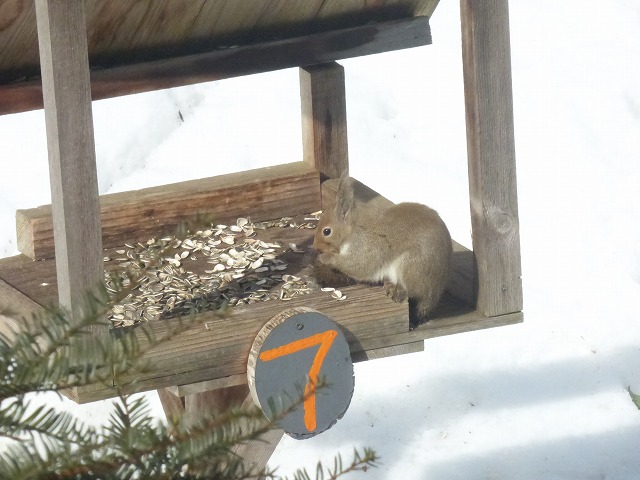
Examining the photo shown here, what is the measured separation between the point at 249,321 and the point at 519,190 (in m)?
4.02

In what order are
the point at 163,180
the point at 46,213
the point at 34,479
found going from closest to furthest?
the point at 34,479, the point at 46,213, the point at 163,180

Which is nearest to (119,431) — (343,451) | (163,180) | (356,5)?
(356,5)

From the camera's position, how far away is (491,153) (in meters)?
3.46

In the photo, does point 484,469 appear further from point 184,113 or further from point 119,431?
point 119,431

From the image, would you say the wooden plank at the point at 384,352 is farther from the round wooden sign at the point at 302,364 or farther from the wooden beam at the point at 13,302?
the wooden beam at the point at 13,302

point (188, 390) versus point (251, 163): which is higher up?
point (251, 163)

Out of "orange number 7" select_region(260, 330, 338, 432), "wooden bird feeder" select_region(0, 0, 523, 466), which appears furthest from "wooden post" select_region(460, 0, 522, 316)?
"orange number 7" select_region(260, 330, 338, 432)

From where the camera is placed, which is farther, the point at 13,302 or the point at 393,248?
the point at 393,248

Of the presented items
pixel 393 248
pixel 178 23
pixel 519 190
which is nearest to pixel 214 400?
pixel 393 248

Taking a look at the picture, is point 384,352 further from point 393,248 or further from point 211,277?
point 211,277

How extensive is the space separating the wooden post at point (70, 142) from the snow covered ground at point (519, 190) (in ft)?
9.31

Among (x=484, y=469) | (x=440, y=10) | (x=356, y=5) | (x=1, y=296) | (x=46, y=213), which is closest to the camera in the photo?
(x=1, y=296)

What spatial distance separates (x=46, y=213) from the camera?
158 inches

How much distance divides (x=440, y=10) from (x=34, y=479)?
24.2ft
